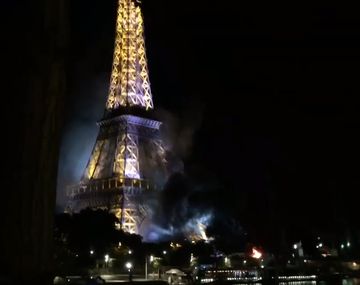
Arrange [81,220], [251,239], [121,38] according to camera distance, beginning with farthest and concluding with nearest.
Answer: [121,38], [251,239], [81,220]

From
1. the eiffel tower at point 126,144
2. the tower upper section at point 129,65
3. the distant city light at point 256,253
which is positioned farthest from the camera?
the tower upper section at point 129,65

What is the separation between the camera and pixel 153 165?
221 feet

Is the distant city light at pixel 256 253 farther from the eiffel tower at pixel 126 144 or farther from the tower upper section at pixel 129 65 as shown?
the tower upper section at pixel 129 65

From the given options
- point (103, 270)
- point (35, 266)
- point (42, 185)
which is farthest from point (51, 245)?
point (103, 270)

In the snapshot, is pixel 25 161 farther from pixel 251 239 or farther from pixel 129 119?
pixel 129 119

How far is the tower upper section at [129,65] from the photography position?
71.1 metres

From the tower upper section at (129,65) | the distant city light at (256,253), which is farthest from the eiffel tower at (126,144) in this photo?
the distant city light at (256,253)

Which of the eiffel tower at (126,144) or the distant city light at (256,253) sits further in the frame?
the eiffel tower at (126,144)

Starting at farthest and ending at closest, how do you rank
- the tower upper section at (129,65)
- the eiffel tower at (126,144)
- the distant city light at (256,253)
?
1. the tower upper section at (129,65)
2. the eiffel tower at (126,144)
3. the distant city light at (256,253)

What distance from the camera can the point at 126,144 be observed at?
6569cm

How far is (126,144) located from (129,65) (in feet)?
44.6

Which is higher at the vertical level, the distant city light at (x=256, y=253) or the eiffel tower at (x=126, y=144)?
the eiffel tower at (x=126, y=144)

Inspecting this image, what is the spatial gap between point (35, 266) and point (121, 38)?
7162 cm

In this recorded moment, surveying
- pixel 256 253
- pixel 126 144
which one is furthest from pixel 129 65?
pixel 256 253
